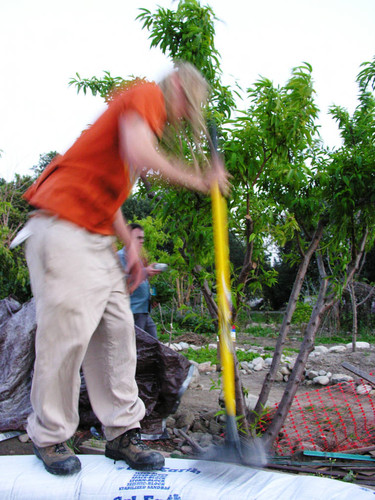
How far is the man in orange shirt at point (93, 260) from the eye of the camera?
172cm

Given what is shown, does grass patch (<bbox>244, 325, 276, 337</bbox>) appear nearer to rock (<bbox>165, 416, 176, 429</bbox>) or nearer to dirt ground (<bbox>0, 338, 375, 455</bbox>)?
dirt ground (<bbox>0, 338, 375, 455</bbox>)

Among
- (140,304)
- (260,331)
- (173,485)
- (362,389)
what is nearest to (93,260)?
(173,485)

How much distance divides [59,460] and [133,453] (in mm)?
315

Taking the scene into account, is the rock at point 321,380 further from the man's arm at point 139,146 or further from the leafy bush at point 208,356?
the man's arm at point 139,146

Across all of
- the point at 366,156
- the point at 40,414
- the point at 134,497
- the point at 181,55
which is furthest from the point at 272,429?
the point at 181,55

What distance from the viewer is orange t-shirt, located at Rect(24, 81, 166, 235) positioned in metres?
1.76

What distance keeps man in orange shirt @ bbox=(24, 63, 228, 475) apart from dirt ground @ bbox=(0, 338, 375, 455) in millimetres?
989

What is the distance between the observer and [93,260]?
1.82m

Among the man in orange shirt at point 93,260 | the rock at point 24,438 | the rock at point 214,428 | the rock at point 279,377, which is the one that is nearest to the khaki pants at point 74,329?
the man in orange shirt at point 93,260

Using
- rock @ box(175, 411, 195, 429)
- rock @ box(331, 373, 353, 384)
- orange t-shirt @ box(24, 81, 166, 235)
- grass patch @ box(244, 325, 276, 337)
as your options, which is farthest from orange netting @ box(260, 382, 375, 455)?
grass patch @ box(244, 325, 276, 337)

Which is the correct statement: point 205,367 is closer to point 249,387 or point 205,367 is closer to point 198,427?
point 249,387

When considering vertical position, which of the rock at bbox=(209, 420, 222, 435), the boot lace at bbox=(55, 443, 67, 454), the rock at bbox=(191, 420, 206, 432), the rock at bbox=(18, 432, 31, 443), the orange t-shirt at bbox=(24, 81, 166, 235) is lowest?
the rock at bbox=(18, 432, 31, 443)

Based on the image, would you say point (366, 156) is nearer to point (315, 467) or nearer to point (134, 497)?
point (315, 467)

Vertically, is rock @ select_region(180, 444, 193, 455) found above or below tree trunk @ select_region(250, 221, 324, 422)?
below
